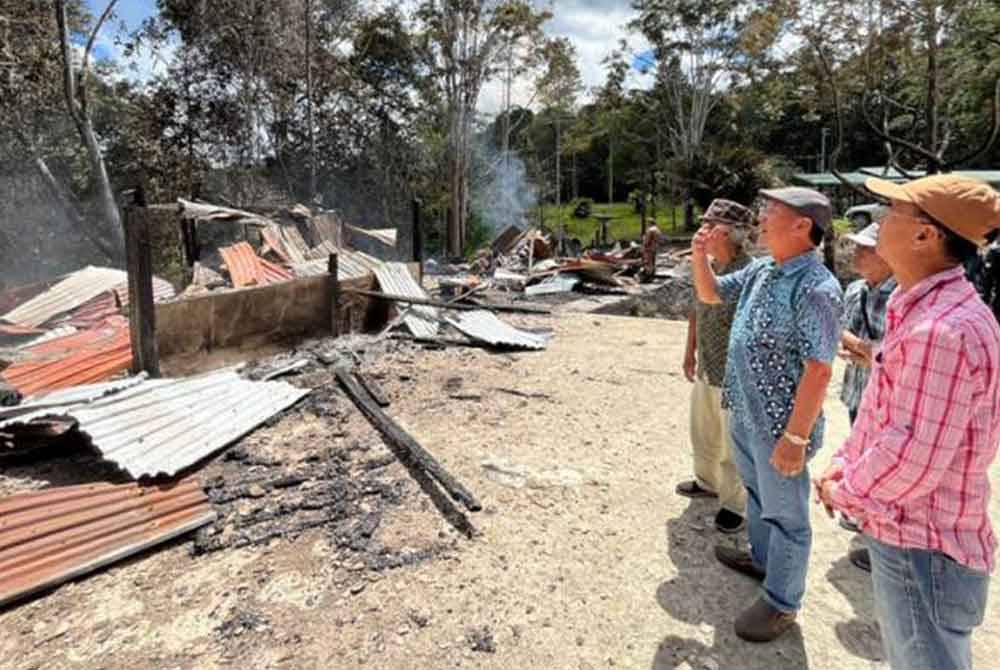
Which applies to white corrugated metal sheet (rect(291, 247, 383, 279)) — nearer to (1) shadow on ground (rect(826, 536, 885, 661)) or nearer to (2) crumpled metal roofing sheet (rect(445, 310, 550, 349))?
(2) crumpled metal roofing sheet (rect(445, 310, 550, 349))

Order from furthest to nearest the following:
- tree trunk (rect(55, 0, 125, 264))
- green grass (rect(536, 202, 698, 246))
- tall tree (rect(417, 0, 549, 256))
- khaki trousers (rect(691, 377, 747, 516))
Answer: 1. green grass (rect(536, 202, 698, 246))
2. tall tree (rect(417, 0, 549, 256))
3. tree trunk (rect(55, 0, 125, 264))
4. khaki trousers (rect(691, 377, 747, 516))

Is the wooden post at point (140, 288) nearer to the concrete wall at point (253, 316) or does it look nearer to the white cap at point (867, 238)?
the concrete wall at point (253, 316)

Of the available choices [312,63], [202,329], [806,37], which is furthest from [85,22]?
[806,37]

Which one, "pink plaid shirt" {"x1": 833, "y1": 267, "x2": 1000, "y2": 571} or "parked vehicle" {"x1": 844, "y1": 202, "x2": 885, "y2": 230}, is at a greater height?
"parked vehicle" {"x1": 844, "y1": 202, "x2": 885, "y2": 230}

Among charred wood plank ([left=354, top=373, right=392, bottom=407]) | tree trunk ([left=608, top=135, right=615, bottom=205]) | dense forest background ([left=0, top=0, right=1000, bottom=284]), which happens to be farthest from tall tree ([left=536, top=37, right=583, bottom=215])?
charred wood plank ([left=354, top=373, right=392, bottom=407])

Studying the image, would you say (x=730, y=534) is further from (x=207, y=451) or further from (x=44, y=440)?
(x=44, y=440)

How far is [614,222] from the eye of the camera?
97.2ft

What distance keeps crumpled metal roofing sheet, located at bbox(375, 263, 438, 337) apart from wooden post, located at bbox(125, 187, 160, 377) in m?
2.96

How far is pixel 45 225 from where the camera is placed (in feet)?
47.2

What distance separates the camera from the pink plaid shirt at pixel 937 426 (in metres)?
1.16

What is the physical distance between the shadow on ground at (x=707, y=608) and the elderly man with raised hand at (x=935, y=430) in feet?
2.95

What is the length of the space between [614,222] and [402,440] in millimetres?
27247

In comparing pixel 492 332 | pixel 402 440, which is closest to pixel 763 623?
pixel 402 440

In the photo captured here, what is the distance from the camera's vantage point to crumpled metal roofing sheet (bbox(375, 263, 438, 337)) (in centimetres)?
724
